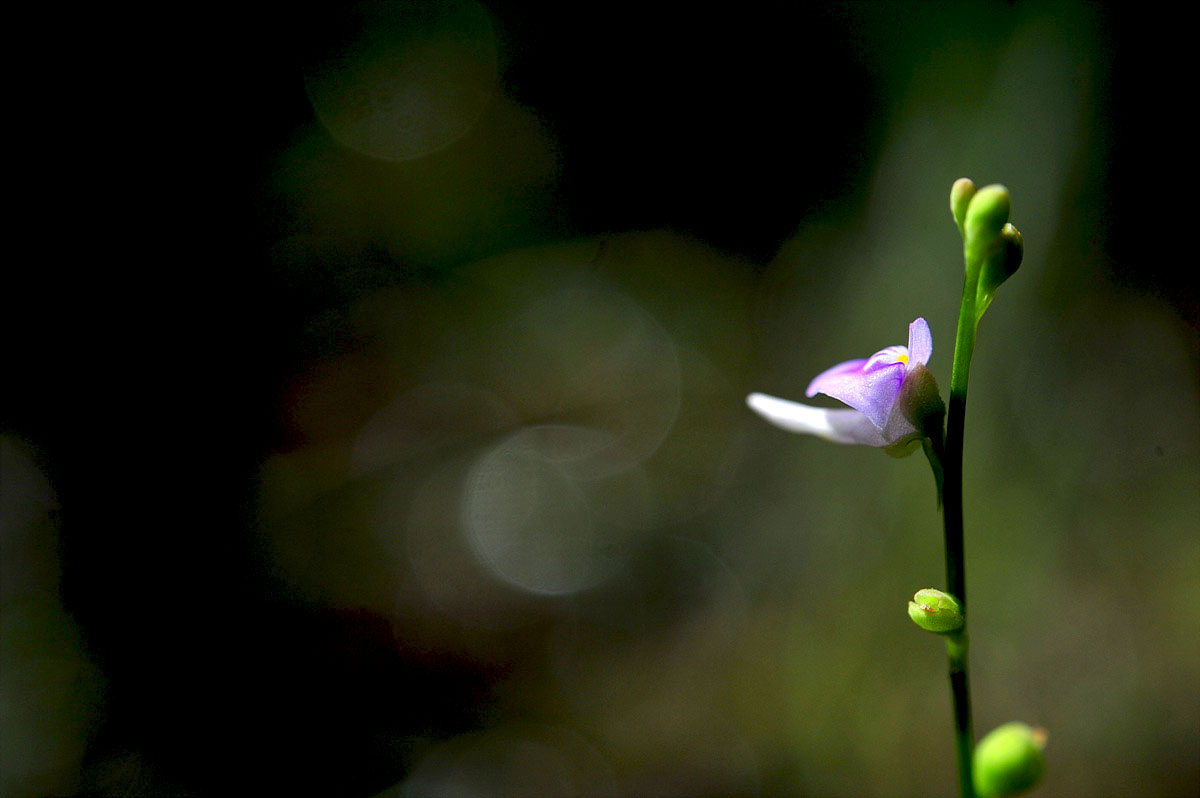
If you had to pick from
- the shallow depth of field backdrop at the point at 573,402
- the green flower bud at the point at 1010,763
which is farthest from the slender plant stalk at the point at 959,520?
the shallow depth of field backdrop at the point at 573,402

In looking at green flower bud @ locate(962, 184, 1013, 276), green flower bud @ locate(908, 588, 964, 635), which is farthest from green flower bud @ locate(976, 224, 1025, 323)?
green flower bud @ locate(908, 588, 964, 635)

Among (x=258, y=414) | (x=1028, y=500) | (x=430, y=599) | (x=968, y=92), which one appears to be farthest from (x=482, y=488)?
(x=968, y=92)

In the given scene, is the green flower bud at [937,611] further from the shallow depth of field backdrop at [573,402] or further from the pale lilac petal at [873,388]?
the shallow depth of field backdrop at [573,402]

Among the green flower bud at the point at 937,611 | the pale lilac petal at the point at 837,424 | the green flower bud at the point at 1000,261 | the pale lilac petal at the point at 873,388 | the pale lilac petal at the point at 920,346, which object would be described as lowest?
the green flower bud at the point at 937,611

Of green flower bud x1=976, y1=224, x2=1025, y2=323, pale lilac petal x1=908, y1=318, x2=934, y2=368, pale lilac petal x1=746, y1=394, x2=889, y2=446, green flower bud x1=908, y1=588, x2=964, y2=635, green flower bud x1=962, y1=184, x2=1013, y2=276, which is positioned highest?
green flower bud x1=962, y1=184, x2=1013, y2=276

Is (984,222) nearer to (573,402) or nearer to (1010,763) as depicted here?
(1010,763)

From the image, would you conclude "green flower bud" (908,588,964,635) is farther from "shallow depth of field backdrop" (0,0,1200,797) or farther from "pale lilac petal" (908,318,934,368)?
"shallow depth of field backdrop" (0,0,1200,797)

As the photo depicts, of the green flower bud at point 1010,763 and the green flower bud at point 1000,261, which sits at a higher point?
the green flower bud at point 1000,261
